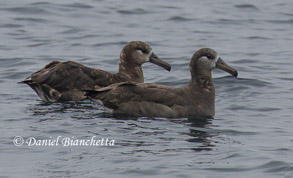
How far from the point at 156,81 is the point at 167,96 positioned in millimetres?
3842

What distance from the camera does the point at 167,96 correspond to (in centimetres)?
1372

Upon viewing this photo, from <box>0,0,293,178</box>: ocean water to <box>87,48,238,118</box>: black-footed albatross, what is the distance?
0.26m

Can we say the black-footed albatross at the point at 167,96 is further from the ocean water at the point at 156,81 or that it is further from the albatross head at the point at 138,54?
the albatross head at the point at 138,54

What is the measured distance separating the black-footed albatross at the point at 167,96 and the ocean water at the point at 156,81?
0.26 m

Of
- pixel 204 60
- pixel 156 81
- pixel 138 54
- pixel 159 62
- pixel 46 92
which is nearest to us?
pixel 204 60

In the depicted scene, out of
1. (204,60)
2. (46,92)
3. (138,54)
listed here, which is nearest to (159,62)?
(138,54)

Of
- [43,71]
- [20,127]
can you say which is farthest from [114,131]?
[43,71]

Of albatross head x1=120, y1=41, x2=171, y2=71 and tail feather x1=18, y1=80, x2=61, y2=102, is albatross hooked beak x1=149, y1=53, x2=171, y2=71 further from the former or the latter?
tail feather x1=18, y1=80, x2=61, y2=102

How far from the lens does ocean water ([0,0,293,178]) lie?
419 inches

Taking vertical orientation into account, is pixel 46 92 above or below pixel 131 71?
below

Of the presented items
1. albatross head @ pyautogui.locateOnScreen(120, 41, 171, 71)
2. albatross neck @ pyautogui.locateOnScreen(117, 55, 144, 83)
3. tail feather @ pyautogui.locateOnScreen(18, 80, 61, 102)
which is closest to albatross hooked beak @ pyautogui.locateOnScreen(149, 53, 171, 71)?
albatross head @ pyautogui.locateOnScreen(120, 41, 171, 71)

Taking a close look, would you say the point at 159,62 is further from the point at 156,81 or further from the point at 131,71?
the point at 156,81

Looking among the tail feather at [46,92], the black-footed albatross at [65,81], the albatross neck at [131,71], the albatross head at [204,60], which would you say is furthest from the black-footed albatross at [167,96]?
the albatross neck at [131,71]

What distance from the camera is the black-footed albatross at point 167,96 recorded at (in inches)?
539
